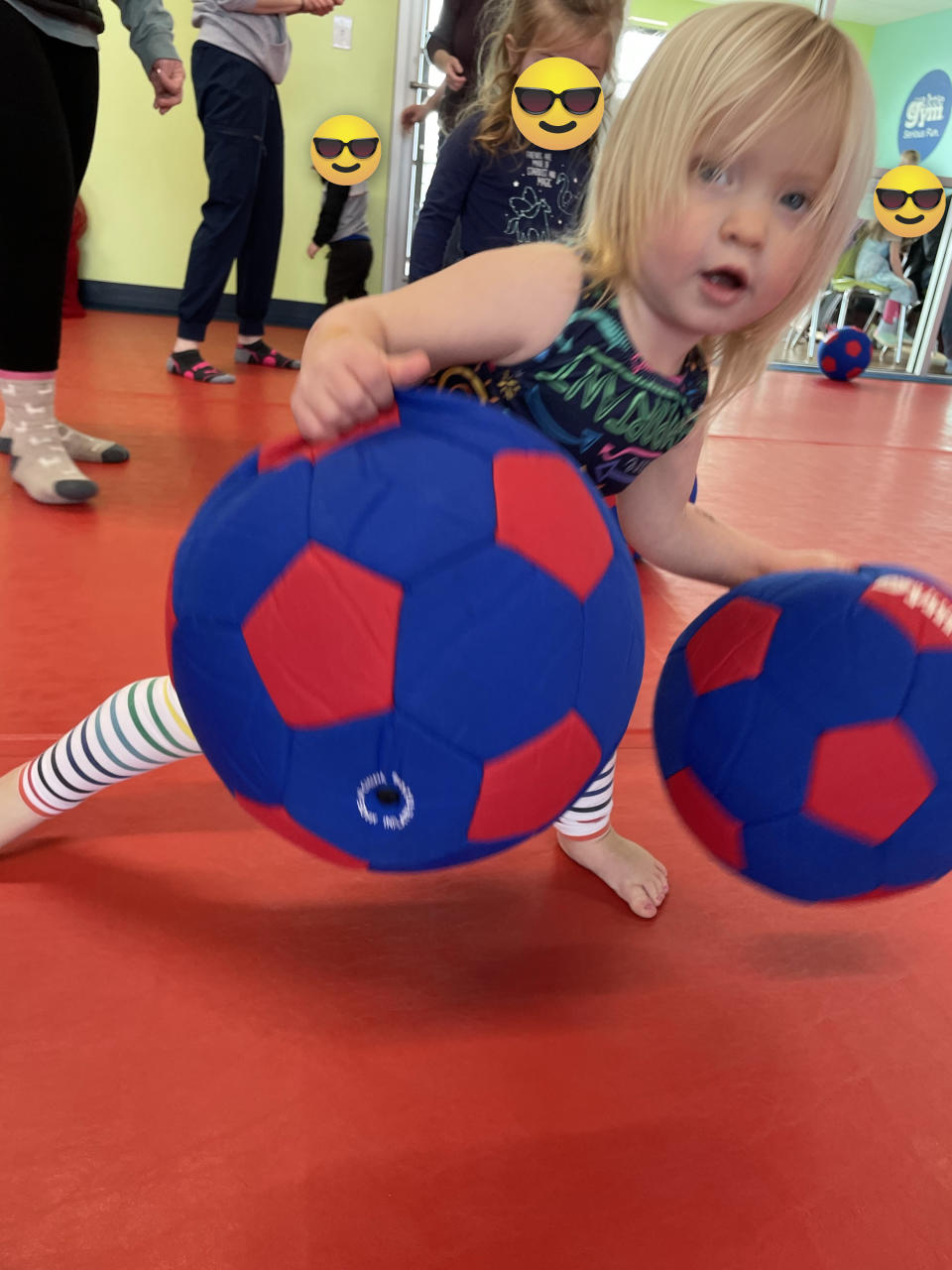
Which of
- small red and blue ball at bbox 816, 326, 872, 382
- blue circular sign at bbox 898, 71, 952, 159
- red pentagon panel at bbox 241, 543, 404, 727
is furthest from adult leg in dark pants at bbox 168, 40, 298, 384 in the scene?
blue circular sign at bbox 898, 71, 952, 159

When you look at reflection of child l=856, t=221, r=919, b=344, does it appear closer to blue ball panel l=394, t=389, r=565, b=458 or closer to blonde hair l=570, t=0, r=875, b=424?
blonde hair l=570, t=0, r=875, b=424

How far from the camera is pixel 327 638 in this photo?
630mm

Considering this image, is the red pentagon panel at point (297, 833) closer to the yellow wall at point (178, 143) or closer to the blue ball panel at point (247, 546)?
the blue ball panel at point (247, 546)

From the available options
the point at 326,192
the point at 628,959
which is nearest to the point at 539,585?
the point at 628,959

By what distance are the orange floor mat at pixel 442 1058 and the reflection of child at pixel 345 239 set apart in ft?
12.4

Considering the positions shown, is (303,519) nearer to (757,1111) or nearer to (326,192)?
(757,1111)

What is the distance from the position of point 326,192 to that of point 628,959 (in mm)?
4411

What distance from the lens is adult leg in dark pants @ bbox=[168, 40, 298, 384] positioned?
3.03 meters

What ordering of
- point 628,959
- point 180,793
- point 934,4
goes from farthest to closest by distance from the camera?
point 934,4, point 180,793, point 628,959

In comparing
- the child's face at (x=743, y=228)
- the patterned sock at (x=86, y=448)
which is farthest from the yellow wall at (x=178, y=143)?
the child's face at (x=743, y=228)

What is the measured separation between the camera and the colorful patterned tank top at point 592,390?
930 mm

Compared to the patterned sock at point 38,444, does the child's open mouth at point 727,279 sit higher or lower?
higher

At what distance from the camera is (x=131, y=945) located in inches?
34.9

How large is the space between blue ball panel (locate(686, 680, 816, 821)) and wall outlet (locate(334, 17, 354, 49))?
4.97m
